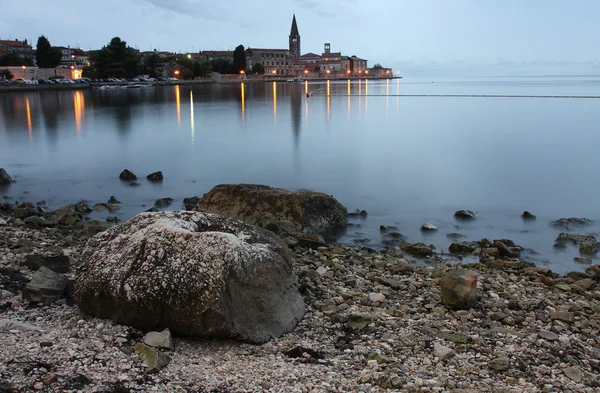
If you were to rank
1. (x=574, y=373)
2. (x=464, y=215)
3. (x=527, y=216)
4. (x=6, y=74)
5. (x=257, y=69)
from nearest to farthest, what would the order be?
1. (x=574, y=373)
2. (x=464, y=215)
3. (x=527, y=216)
4. (x=6, y=74)
5. (x=257, y=69)

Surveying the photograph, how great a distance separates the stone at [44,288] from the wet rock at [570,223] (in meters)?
11.7

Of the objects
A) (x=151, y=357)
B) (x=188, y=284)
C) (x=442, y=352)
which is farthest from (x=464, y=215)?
(x=151, y=357)

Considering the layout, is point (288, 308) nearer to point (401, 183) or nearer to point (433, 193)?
point (433, 193)

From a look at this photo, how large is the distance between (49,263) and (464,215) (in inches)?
409

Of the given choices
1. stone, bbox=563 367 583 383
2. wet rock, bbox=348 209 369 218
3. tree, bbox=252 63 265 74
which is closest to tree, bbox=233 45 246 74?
tree, bbox=252 63 265 74

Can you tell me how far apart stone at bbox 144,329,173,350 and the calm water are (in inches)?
281

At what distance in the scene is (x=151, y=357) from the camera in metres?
5.74

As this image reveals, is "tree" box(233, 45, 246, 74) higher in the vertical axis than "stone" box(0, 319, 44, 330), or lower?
higher

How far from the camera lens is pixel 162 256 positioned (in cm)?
652

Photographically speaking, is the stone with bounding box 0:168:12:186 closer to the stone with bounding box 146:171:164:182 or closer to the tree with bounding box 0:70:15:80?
the stone with bounding box 146:171:164:182

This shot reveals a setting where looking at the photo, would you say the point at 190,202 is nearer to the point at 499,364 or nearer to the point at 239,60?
the point at 499,364

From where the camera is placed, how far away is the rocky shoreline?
545cm

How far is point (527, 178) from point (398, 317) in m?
15.9

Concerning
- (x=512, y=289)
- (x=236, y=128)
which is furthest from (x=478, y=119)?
(x=512, y=289)
